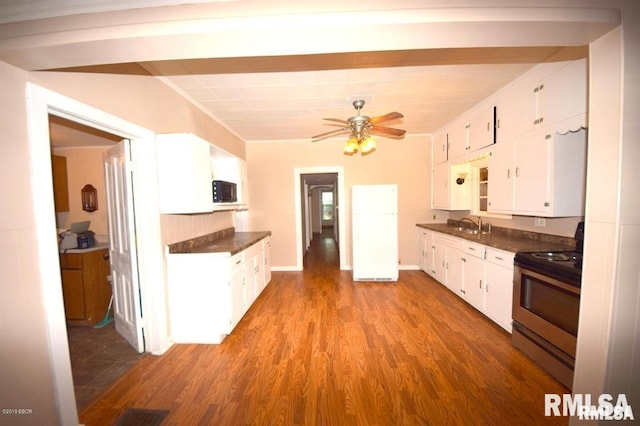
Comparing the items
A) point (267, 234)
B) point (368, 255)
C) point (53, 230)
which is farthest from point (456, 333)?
point (53, 230)

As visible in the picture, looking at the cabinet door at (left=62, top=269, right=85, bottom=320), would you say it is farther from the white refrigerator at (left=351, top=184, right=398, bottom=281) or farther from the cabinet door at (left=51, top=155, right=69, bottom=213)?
the white refrigerator at (left=351, top=184, right=398, bottom=281)

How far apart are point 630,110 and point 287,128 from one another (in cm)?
367

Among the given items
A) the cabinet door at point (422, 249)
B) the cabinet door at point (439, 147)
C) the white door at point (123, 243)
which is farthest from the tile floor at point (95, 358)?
the cabinet door at point (439, 147)

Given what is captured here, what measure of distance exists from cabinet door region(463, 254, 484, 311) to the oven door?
52 cm

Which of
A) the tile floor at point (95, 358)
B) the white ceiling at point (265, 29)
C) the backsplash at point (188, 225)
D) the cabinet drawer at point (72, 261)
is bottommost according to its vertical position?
the tile floor at point (95, 358)

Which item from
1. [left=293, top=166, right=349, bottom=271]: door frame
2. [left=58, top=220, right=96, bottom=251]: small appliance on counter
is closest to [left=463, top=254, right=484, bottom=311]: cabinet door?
[left=293, top=166, right=349, bottom=271]: door frame

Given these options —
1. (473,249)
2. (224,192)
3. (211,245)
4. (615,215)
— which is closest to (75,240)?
(211,245)

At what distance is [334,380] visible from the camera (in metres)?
1.85

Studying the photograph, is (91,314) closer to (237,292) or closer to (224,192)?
(237,292)

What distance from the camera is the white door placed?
215 centimetres

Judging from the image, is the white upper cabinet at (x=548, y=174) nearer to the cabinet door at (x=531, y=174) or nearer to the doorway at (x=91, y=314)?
the cabinet door at (x=531, y=174)

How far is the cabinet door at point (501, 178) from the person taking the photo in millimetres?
2646

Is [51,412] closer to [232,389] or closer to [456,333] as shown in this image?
[232,389]

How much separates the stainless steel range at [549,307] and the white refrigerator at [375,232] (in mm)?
1983
